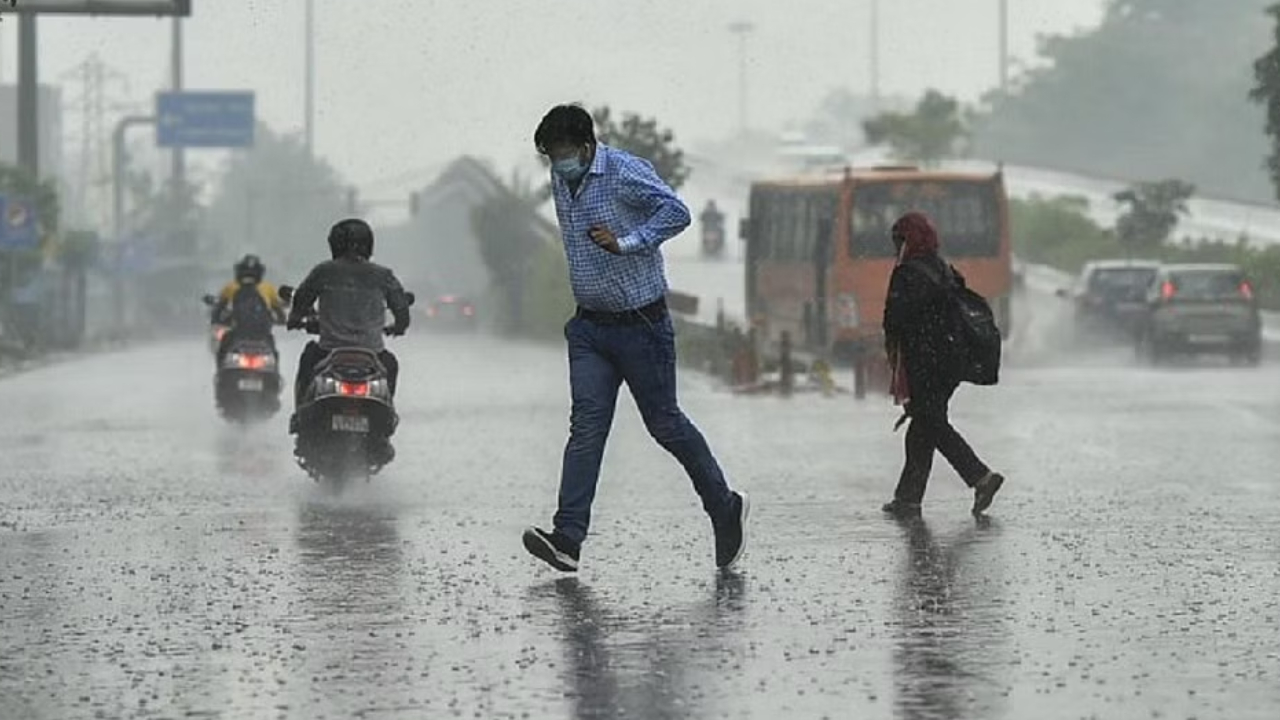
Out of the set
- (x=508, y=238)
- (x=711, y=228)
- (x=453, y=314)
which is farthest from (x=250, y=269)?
(x=453, y=314)

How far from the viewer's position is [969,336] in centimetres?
1683

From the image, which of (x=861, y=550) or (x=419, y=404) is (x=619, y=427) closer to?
(x=419, y=404)

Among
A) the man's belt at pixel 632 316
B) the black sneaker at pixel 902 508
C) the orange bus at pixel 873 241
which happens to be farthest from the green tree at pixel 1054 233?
the man's belt at pixel 632 316

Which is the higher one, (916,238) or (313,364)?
(916,238)

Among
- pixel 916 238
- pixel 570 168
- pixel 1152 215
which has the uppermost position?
pixel 570 168

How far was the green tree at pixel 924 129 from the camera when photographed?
117938mm

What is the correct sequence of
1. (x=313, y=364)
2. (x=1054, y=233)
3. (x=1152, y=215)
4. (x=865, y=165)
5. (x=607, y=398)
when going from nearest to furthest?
(x=607, y=398) → (x=313, y=364) → (x=865, y=165) → (x=1152, y=215) → (x=1054, y=233)

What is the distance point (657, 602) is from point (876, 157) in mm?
129075

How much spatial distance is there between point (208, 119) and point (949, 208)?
173 ft

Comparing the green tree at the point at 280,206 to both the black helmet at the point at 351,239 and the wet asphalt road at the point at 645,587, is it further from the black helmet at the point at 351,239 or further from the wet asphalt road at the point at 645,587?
the black helmet at the point at 351,239

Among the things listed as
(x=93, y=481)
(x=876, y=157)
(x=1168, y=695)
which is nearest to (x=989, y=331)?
(x=93, y=481)

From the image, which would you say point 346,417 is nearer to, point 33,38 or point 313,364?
point 313,364

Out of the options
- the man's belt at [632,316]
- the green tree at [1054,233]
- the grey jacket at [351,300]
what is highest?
the man's belt at [632,316]

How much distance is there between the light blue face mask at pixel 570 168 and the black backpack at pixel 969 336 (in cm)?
377
